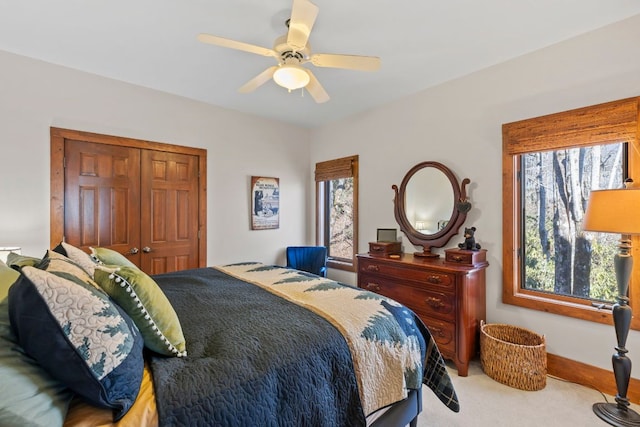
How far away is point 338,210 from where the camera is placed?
4.40m

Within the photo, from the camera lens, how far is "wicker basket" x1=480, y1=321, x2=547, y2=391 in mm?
2184

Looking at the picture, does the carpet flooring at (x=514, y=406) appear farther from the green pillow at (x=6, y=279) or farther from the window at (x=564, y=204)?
the green pillow at (x=6, y=279)

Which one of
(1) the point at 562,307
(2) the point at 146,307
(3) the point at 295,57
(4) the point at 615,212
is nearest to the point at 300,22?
(3) the point at 295,57

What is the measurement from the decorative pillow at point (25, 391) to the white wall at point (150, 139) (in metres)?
2.38

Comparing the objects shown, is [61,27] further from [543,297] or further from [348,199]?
[543,297]

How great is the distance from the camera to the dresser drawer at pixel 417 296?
8.17 feet

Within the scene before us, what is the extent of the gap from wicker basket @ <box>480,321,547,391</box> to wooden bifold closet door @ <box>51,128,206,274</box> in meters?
3.08

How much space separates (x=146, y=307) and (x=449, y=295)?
223 centimetres

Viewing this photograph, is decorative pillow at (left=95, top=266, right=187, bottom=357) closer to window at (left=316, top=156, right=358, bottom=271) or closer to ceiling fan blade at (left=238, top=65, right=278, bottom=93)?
ceiling fan blade at (left=238, top=65, right=278, bottom=93)

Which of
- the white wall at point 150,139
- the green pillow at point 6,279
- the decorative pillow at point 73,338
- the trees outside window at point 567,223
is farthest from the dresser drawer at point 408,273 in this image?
the green pillow at point 6,279

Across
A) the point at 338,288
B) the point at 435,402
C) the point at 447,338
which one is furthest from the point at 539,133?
the point at 435,402

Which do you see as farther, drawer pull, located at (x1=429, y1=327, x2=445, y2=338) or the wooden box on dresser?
drawer pull, located at (x1=429, y1=327, x2=445, y2=338)

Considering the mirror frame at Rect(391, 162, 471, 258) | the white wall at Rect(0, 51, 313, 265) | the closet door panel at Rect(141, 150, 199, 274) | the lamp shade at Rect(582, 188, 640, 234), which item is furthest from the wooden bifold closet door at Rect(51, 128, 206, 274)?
the lamp shade at Rect(582, 188, 640, 234)

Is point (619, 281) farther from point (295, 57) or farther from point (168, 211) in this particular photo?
point (168, 211)
